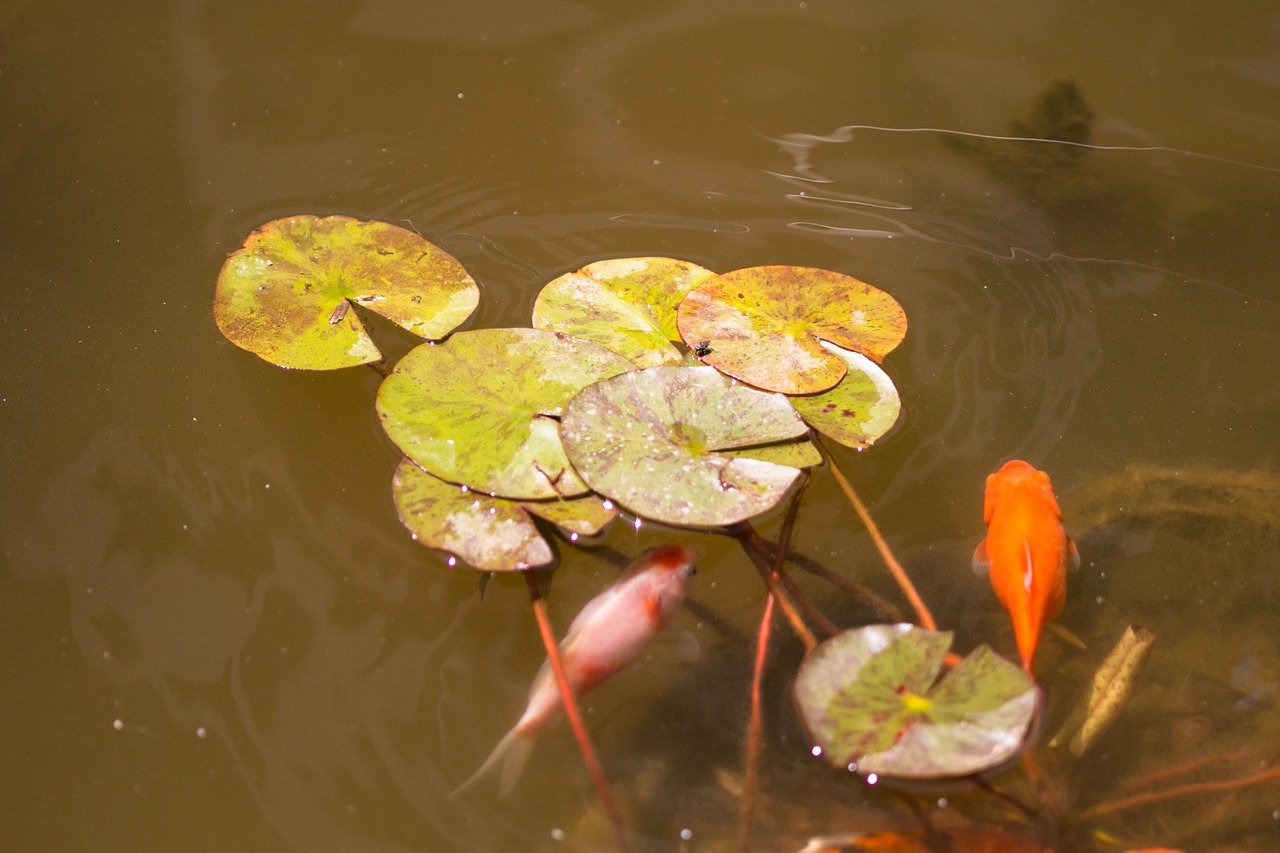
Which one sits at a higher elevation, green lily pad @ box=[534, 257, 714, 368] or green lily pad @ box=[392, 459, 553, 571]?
green lily pad @ box=[534, 257, 714, 368]

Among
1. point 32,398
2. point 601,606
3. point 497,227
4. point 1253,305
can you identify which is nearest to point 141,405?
point 32,398

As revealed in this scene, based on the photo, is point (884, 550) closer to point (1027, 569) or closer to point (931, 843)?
point (1027, 569)

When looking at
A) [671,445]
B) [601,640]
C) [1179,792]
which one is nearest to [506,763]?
[601,640]

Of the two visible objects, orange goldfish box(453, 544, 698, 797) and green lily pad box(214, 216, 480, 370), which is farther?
green lily pad box(214, 216, 480, 370)

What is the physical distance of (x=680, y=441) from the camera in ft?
4.96

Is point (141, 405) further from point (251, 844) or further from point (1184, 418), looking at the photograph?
point (1184, 418)

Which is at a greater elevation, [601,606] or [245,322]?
[245,322]

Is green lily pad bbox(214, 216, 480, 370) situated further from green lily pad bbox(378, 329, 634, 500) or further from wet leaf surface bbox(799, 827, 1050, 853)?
wet leaf surface bbox(799, 827, 1050, 853)

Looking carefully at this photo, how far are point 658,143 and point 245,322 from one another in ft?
3.55

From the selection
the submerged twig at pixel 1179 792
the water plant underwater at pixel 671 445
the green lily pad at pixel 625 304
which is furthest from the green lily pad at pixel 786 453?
the submerged twig at pixel 1179 792

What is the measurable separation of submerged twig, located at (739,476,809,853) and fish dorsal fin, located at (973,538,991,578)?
0.31 metres

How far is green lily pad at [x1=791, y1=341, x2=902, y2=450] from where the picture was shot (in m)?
1.61

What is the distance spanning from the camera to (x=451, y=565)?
1570 mm

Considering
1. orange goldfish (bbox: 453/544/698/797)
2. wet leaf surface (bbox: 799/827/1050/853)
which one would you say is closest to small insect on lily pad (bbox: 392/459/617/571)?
orange goldfish (bbox: 453/544/698/797)
